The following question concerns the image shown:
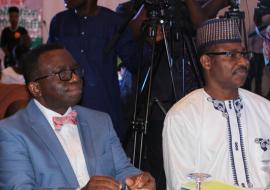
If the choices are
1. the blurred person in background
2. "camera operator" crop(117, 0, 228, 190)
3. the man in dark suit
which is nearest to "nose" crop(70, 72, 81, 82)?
the man in dark suit

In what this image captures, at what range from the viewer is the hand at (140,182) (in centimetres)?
207

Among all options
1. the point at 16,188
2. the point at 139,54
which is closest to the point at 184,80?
the point at 139,54

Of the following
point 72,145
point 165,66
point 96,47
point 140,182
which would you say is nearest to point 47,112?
point 72,145

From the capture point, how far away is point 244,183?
2578 millimetres

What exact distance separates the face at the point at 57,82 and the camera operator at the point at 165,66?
115 cm

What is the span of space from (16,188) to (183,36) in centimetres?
179

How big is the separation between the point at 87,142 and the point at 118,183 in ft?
1.60

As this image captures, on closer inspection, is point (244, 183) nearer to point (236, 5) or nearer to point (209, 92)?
point (209, 92)

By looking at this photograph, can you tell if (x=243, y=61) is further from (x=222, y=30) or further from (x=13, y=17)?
(x=13, y=17)

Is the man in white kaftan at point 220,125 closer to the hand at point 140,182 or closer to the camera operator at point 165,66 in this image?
the hand at point 140,182

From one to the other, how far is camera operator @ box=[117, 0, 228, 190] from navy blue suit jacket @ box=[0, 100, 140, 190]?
1.05 metres

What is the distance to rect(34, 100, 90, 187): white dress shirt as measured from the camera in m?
2.37

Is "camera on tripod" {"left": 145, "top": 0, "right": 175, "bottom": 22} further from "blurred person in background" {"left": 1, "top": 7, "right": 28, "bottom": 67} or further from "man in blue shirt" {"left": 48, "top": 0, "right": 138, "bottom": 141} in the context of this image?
"blurred person in background" {"left": 1, "top": 7, "right": 28, "bottom": 67}

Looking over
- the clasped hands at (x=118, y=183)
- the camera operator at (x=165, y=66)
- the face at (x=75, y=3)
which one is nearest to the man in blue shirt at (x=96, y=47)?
the face at (x=75, y=3)
